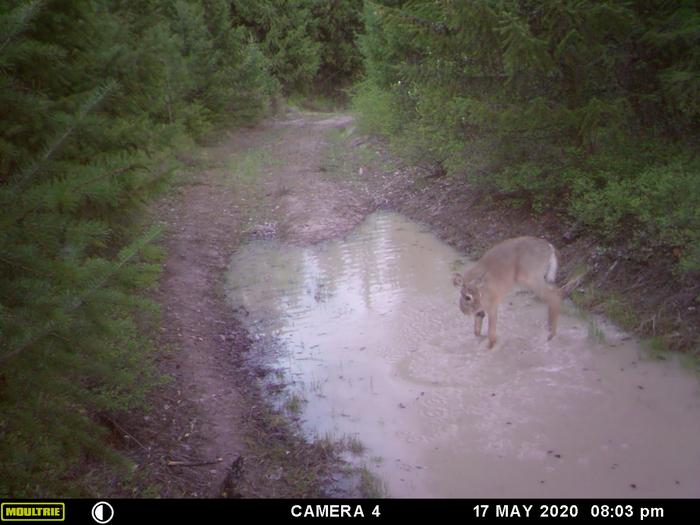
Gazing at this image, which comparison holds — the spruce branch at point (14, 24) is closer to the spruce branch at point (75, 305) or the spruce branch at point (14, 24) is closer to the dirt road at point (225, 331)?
the spruce branch at point (75, 305)

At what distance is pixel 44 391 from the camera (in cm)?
403

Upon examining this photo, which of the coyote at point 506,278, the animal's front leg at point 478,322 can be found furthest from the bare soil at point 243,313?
the animal's front leg at point 478,322

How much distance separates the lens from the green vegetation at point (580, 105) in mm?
8484

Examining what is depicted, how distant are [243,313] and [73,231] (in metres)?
5.85

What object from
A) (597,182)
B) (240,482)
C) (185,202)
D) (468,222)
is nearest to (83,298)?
(240,482)

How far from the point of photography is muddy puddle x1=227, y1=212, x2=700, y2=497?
224 inches

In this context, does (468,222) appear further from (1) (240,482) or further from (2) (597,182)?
(1) (240,482)

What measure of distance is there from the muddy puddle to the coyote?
45 cm

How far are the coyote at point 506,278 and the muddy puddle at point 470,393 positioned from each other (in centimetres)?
45

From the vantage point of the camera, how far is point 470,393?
7.04 meters
